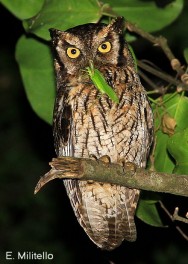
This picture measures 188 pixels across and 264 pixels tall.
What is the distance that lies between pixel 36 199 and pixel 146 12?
278 centimetres

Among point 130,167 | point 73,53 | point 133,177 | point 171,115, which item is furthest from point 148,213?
point 73,53

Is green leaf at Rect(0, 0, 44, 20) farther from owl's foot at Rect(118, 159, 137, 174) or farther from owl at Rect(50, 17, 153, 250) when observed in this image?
owl's foot at Rect(118, 159, 137, 174)

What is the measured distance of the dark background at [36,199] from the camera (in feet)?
20.2

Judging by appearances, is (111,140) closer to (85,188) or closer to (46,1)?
(85,188)

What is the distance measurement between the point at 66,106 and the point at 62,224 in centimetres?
291

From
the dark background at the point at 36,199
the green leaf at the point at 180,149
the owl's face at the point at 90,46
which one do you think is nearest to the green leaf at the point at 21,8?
the owl's face at the point at 90,46

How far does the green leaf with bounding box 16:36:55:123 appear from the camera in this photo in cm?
405

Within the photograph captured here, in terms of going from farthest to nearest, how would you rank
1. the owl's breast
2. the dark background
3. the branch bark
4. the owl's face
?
the dark background → the owl's face → the owl's breast → the branch bark

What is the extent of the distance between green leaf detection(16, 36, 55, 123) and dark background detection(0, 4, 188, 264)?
2070 mm

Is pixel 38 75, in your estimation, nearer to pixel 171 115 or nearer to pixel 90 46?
pixel 90 46

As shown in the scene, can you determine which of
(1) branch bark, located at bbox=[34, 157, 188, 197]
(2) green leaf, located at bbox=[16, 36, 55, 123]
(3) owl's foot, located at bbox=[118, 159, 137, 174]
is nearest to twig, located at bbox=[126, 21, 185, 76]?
(2) green leaf, located at bbox=[16, 36, 55, 123]

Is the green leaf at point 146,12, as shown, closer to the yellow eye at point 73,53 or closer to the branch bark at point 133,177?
the yellow eye at point 73,53

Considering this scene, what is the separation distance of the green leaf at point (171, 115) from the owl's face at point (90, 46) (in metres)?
0.31

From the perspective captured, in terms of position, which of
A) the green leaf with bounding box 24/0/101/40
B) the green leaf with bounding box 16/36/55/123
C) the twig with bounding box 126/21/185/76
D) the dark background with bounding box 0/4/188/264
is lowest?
the dark background with bounding box 0/4/188/264
